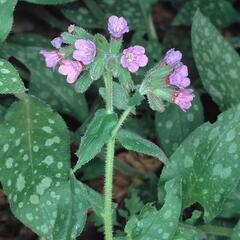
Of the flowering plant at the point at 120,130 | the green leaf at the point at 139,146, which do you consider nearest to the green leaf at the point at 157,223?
the flowering plant at the point at 120,130

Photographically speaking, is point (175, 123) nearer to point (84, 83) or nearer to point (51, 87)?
point (51, 87)

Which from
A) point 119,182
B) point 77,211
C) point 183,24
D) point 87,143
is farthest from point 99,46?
point 183,24

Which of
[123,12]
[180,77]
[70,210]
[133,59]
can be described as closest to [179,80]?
[180,77]

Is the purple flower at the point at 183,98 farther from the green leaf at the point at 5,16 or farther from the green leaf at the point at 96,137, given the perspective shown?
the green leaf at the point at 5,16

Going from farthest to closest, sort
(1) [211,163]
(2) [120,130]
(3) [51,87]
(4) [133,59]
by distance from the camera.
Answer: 1. (3) [51,87]
2. (1) [211,163]
3. (2) [120,130]
4. (4) [133,59]

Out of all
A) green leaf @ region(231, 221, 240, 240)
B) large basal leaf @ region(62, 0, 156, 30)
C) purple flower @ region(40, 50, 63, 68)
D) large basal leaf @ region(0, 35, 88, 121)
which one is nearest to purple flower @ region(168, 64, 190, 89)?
purple flower @ region(40, 50, 63, 68)

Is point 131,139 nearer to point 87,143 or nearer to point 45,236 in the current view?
point 87,143
